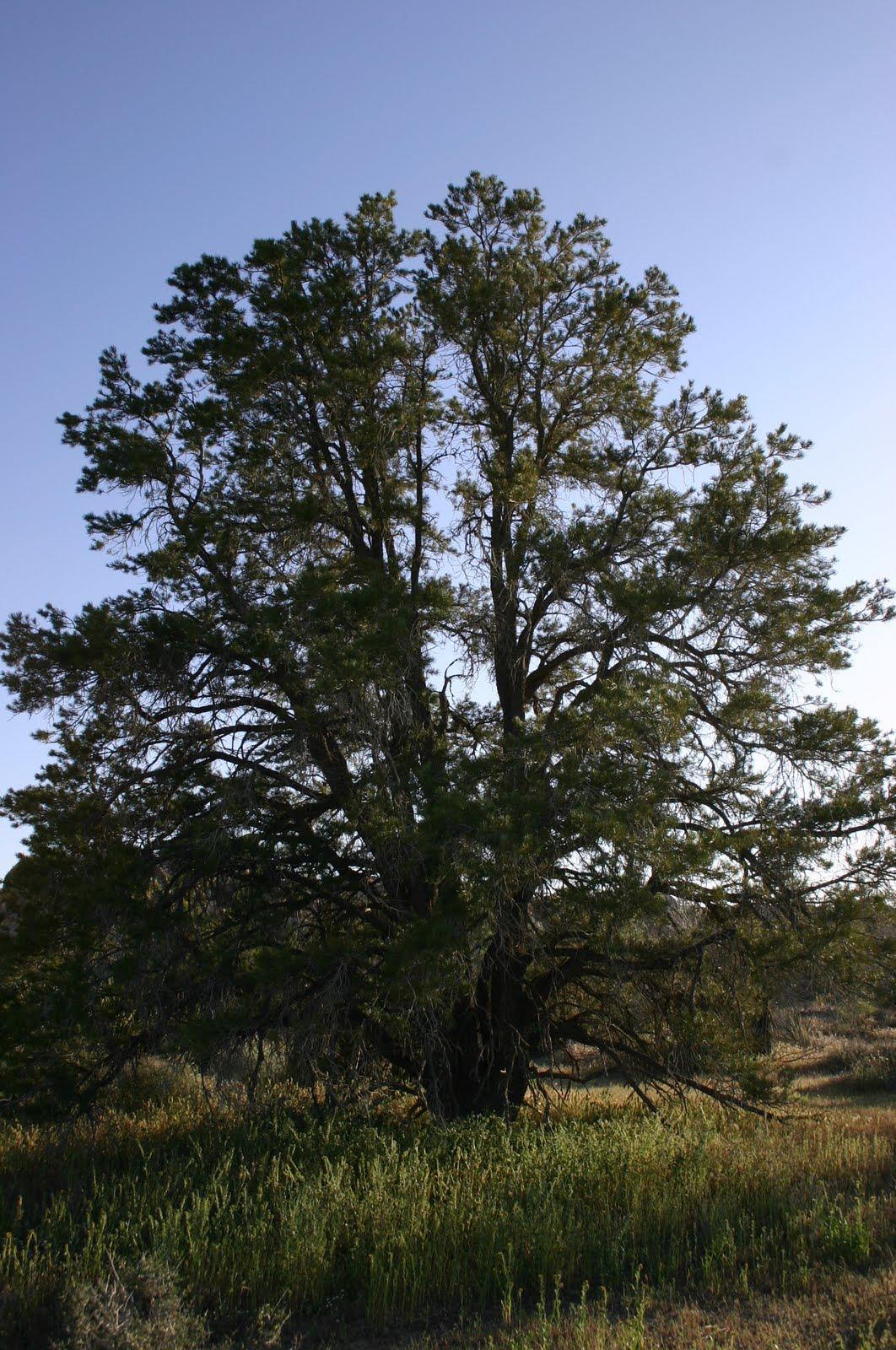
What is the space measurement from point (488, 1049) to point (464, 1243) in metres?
4.91

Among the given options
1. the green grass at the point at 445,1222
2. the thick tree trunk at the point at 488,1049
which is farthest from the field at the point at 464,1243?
the thick tree trunk at the point at 488,1049

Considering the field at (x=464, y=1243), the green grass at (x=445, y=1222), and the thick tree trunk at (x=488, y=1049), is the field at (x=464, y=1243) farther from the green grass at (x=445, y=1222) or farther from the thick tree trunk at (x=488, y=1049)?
the thick tree trunk at (x=488, y=1049)

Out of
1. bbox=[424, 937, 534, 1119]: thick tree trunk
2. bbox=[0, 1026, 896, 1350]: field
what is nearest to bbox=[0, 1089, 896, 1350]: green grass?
bbox=[0, 1026, 896, 1350]: field

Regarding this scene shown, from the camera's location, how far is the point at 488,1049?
1141 cm

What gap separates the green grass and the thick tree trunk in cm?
211

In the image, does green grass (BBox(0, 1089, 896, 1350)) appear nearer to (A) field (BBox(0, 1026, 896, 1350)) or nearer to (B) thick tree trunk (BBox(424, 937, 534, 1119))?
(A) field (BBox(0, 1026, 896, 1350))

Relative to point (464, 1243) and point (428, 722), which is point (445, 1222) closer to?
point (464, 1243)

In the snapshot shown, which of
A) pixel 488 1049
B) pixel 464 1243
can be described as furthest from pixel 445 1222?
pixel 488 1049

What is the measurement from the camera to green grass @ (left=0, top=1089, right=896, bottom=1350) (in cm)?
596

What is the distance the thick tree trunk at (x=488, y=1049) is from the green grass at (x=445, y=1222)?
6.92 ft

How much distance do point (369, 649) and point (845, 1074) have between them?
12.6 metres

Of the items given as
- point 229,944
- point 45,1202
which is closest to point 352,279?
point 229,944

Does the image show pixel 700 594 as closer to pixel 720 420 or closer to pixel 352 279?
pixel 720 420

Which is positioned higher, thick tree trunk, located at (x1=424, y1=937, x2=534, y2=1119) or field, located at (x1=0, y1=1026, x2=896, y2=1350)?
thick tree trunk, located at (x1=424, y1=937, x2=534, y2=1119)
